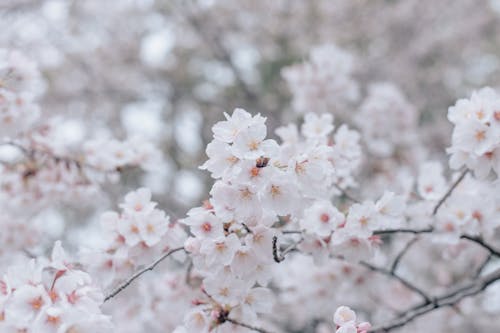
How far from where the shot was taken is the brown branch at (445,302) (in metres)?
1.97

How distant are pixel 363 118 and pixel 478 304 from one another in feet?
4.89

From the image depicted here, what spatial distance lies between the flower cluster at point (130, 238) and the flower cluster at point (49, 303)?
1.11 feet

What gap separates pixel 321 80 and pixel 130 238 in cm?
227

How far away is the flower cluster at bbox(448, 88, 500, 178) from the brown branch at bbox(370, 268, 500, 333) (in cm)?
58

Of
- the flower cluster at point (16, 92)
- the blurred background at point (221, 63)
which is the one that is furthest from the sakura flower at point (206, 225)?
the blurred background at point (221, 63)

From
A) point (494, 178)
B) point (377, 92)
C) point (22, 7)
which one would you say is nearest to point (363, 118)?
point (377, 92)

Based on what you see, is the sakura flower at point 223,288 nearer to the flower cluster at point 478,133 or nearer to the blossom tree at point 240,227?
the blossom tree at point 240,227

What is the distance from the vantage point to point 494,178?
192 cm

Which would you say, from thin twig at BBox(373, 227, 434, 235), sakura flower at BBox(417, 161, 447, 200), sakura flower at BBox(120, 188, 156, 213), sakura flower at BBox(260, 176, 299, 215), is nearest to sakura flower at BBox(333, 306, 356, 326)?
sakura flower at BBox(260, 176, 299, 215)

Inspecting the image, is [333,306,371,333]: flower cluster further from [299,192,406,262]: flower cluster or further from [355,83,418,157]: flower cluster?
[355,83,418,157]: flower cluster

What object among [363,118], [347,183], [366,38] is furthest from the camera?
[366,38]

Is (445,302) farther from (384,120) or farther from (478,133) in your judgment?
(384,120)

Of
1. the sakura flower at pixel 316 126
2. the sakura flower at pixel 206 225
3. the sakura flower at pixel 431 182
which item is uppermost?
the sakura flower at pixel 316 126

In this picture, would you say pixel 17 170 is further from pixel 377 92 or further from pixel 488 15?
pixel 488 15
